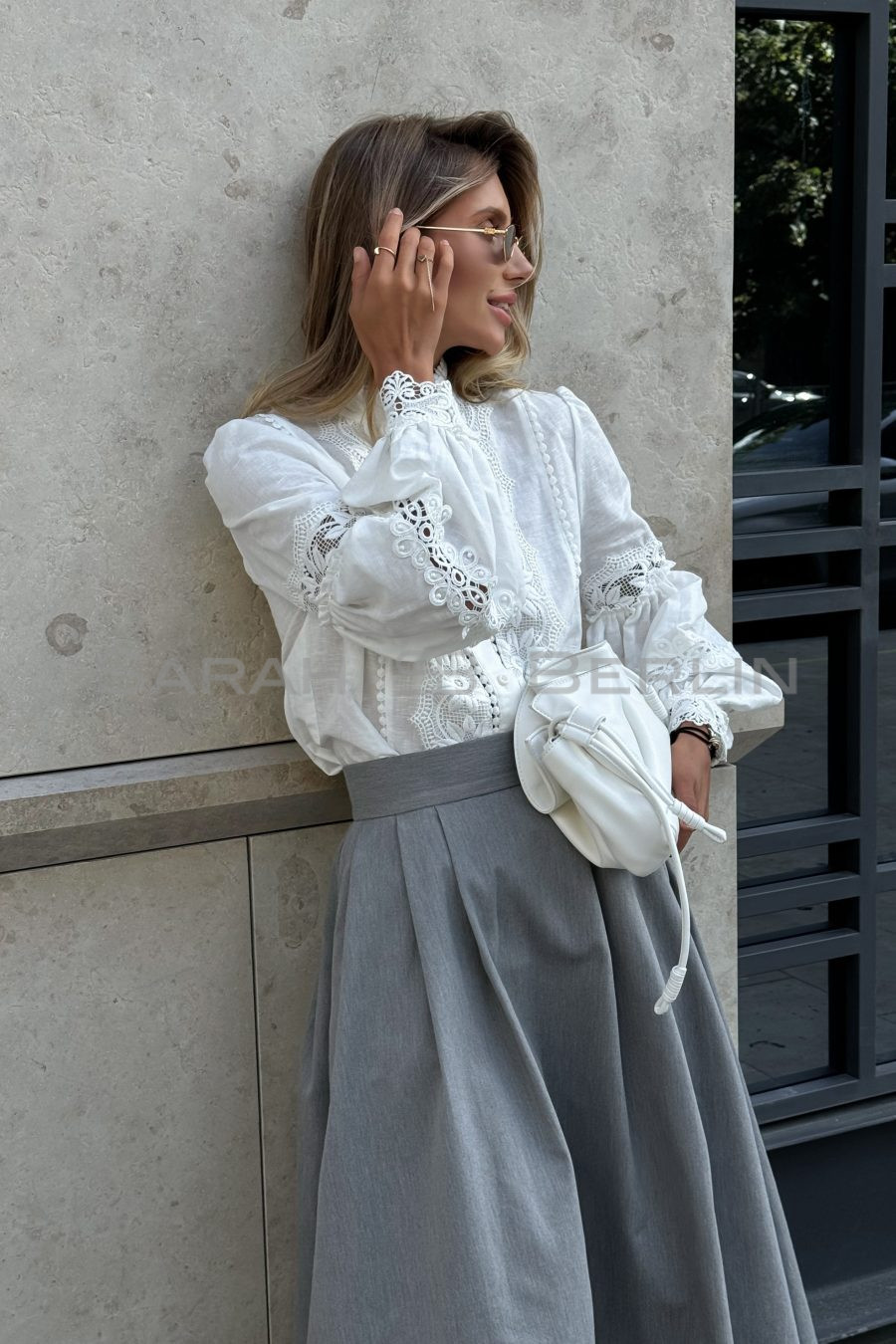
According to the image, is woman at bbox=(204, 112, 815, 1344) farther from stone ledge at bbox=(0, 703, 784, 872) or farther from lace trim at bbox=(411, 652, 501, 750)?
stone ledge at bbox=(0, 703, 784, 872)

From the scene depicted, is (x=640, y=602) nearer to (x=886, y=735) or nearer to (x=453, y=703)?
(x=453, y=703)

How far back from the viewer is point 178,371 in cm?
205

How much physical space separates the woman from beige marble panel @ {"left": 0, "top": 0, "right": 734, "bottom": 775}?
0.12 metres

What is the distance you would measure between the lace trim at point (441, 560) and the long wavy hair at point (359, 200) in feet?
1.05

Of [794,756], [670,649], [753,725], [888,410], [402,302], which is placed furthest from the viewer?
[794,756]

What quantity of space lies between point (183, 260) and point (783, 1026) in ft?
6.91

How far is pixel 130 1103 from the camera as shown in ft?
7.14

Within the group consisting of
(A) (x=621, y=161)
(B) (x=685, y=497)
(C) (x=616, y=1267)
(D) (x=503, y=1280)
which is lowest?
(C) (x=616, y=1267)

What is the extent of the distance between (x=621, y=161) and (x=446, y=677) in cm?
98

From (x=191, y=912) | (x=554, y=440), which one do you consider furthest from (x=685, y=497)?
(x=191, y=912)

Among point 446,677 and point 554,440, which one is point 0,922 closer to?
point 446,677

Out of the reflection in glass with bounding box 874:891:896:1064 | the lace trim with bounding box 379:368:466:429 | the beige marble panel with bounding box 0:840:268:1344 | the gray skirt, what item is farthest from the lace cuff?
the reflection in glass with bounding box 874:891:896:1064

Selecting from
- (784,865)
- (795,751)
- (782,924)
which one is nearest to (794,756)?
(795,751)

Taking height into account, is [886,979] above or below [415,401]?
below
